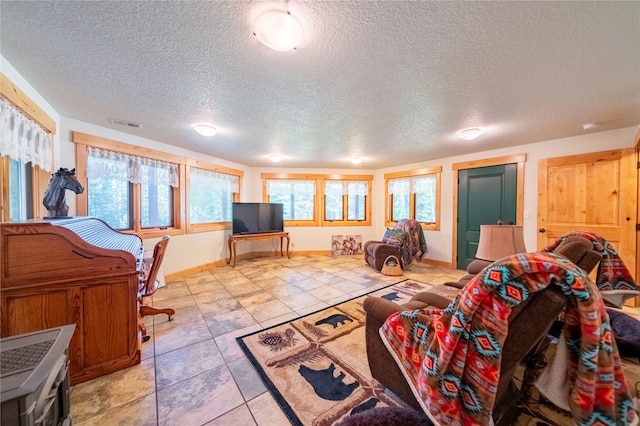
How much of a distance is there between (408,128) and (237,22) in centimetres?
233

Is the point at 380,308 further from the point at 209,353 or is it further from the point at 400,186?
the point at 400,186

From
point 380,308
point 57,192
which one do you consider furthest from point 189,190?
point 380,308

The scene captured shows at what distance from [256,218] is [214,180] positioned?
1.16 m

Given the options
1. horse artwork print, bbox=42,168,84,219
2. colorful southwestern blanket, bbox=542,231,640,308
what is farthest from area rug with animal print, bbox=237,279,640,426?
horse artwork print, bbox=42,168,84,219

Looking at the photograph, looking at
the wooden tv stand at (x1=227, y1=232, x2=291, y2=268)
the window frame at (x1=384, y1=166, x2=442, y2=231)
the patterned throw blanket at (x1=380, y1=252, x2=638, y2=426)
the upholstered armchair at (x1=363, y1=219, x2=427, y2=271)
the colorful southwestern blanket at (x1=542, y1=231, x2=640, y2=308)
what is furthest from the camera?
the window frame at (x1=384, y1=166, x2=442, y2=231)

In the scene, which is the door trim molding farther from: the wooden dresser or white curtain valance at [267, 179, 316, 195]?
the wooden dresser

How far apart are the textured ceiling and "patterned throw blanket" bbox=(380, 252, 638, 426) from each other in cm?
136

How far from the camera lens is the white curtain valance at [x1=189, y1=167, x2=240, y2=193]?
14.2 feet

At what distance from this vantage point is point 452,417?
3.08ft

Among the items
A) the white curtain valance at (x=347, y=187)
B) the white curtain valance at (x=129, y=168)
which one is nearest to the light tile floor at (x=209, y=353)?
the white curtain valance at (x=129, y=168)

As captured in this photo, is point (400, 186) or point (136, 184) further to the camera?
point (400, 186)

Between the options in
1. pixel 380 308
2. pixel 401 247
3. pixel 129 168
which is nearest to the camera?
pixel 380 308

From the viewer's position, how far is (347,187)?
5.96 meters

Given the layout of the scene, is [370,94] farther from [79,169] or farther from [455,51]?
[79,169]
